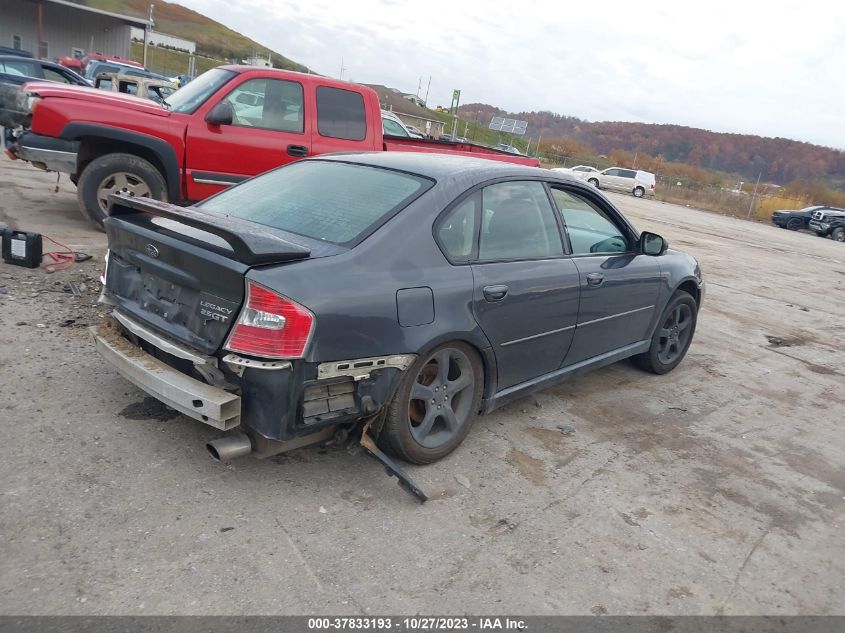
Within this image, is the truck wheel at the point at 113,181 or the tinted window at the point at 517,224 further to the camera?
the truck wheel at the point at 113,181

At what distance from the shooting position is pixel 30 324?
4.52 m

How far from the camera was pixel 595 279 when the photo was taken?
13.9ft

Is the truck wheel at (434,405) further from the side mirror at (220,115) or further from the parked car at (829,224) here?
the parked car at (829,224)

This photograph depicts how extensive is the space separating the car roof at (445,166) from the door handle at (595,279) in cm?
65

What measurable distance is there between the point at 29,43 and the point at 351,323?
161ft

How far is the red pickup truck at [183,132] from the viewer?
647cm

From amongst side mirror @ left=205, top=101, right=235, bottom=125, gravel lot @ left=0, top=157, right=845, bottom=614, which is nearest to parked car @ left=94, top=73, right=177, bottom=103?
side mirror @ left=205, top=101, right=235, bottom=125

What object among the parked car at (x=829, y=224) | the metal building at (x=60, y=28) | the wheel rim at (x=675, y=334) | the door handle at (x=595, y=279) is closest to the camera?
the door handle at (x=595, y=279)

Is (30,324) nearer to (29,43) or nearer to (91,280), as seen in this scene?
(91,280)

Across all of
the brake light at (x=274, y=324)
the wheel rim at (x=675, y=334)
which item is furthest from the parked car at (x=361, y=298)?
the wheel rim at (x=675, y=334)

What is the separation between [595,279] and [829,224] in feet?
98.8

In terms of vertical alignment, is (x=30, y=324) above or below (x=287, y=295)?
below

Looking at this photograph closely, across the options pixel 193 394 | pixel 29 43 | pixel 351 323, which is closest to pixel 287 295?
pixel 351 323

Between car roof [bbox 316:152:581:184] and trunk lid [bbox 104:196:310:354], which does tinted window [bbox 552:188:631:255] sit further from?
trunk lid [bbox 104:196:310:354]
